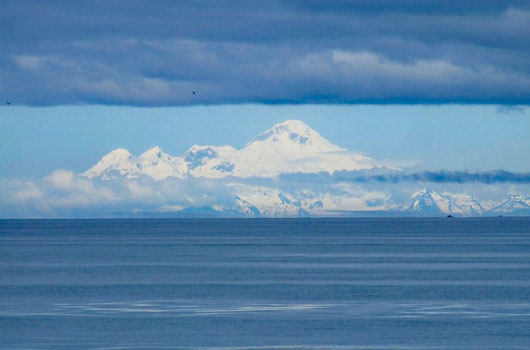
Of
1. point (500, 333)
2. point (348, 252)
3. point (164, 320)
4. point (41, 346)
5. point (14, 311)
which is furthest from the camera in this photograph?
point (348, 252)

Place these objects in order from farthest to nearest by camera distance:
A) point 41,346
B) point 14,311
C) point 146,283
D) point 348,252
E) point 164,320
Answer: point 348,252 < point 146,283 < point 14,311 < point 164,320 < point 41,346

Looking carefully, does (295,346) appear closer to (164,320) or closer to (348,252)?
(164,320)

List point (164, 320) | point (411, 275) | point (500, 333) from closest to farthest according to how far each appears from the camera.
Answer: point (500, 333) → point (164, 320) → point (411, 275)

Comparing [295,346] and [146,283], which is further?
[146,283]

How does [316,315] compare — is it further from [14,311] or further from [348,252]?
[348,252]

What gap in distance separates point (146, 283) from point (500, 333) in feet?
150

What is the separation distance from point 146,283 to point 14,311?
91.7 ft

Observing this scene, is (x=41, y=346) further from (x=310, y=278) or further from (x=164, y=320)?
(x=310, y=278)

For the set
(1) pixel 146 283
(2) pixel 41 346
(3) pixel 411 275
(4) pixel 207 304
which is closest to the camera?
(2) pixel 41 346

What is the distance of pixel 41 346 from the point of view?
175 feet

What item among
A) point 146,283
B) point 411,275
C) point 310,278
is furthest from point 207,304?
point 411,275

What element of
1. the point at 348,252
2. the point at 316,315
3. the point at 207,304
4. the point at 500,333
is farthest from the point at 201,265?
Result: the point at 500,333

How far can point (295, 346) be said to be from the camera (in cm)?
5356

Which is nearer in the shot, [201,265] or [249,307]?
[249,307]
